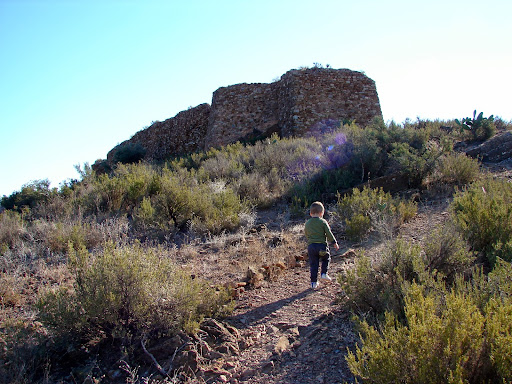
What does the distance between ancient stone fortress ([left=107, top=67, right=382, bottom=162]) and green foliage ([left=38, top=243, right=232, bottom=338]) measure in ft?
37.1

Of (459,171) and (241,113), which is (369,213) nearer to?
(459,171)

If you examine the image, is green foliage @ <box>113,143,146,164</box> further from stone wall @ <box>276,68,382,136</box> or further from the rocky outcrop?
the rocky outcrop

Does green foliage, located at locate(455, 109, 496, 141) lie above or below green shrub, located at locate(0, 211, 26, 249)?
below

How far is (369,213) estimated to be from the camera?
6473 millimetres

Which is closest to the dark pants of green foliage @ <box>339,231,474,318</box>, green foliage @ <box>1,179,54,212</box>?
green foliage @ <box>339,231,474,318</box>

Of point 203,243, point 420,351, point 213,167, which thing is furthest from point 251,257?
point 213,167

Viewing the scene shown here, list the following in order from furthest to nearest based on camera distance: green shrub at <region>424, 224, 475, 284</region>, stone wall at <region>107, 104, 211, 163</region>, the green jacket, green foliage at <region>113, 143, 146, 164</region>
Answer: green foliage at <region>113, 143, 146, 164</region> → stone wall at <region>107, 104, 211, 163</region> → the green jacket → green shrub at <region>424, 224, 475, 284</region>

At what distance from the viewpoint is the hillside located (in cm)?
272

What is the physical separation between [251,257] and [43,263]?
3.08m

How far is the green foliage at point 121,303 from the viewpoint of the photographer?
3.34 m

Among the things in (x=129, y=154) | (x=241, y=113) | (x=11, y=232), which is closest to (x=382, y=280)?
(x=11, y=232)

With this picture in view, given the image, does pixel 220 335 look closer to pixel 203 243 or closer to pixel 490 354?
Answer: pixel 490 354

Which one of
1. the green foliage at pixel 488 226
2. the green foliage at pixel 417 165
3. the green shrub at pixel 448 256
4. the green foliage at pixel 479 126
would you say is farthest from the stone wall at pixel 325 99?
the green shrub at pixel 448 256

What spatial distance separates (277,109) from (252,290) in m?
12.6
